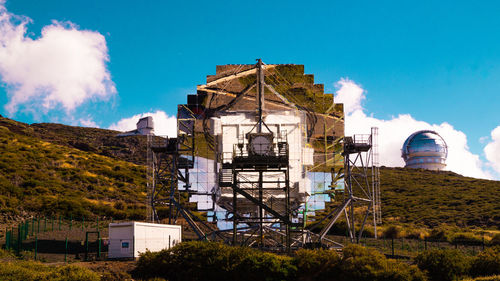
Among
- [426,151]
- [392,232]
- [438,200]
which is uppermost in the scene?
[426,151]

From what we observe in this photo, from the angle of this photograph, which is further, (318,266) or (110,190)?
(110,190)

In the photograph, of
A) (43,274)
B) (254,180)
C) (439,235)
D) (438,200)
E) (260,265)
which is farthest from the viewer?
(438,200)

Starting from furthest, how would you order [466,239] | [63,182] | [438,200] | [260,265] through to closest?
1. [438,200]
2. [63,182]
3. [466,239]
4. [260,265]

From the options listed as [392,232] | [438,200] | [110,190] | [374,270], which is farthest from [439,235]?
[110,190]

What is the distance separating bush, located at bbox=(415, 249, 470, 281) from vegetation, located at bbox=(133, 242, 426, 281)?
3.97 ft

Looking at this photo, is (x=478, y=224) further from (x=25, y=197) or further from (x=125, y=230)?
(x=25, y=197)

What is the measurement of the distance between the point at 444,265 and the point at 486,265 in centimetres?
206

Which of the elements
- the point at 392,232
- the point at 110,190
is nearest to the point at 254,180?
the point at 392,232

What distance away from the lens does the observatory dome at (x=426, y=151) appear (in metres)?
99.2

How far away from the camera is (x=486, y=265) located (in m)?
22.8

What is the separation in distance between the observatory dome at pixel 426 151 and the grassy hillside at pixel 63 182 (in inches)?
2069

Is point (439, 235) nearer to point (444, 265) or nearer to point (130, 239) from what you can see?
point (444, 265)

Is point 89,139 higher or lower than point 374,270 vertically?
higher

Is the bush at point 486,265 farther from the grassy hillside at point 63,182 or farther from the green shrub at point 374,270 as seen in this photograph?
the grassy hillside at point 63,182
